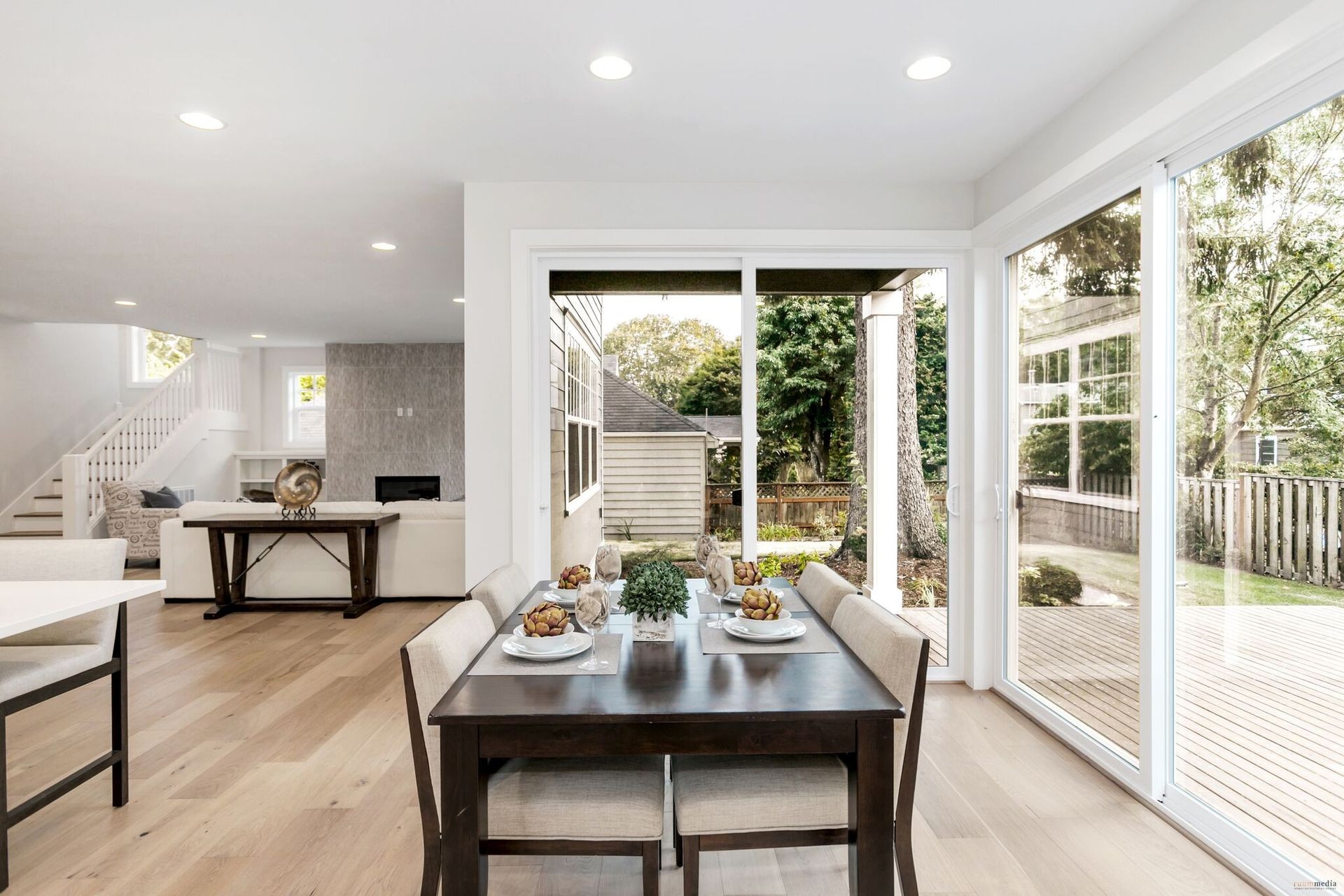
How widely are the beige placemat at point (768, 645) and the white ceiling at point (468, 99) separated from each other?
1851mm

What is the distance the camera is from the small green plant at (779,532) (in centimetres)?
386

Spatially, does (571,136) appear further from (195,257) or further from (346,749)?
(195,257)

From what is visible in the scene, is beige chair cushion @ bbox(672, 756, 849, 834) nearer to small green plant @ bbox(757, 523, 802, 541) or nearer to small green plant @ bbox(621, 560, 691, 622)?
small green plant @ bbox(621, 560, 691, 622)

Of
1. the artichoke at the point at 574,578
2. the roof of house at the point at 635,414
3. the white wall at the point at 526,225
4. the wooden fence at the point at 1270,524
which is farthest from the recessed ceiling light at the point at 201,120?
the wooden fence at the point at 1270,524

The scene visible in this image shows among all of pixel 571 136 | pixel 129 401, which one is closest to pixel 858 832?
pixel 571 136

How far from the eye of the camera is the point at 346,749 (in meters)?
3.02

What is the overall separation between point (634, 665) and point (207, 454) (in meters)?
10.1

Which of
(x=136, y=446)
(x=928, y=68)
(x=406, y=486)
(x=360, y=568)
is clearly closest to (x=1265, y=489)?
(x=928, y=68)

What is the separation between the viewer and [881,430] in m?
3.95

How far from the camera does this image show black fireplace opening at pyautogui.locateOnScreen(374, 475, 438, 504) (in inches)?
390

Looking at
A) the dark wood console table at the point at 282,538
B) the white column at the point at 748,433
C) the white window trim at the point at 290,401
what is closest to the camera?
the white column at the point at 748,433

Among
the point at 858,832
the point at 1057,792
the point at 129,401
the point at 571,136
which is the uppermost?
the point at 571,136

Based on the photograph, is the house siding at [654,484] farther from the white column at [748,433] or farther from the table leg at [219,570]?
the table leg at [219,570]

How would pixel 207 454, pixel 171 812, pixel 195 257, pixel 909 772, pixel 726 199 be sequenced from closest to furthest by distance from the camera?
1. pixel 909 772
2. pixel 171 812
3. pixel 726 199
4. pixel 195 257
5. pixel 207 454
